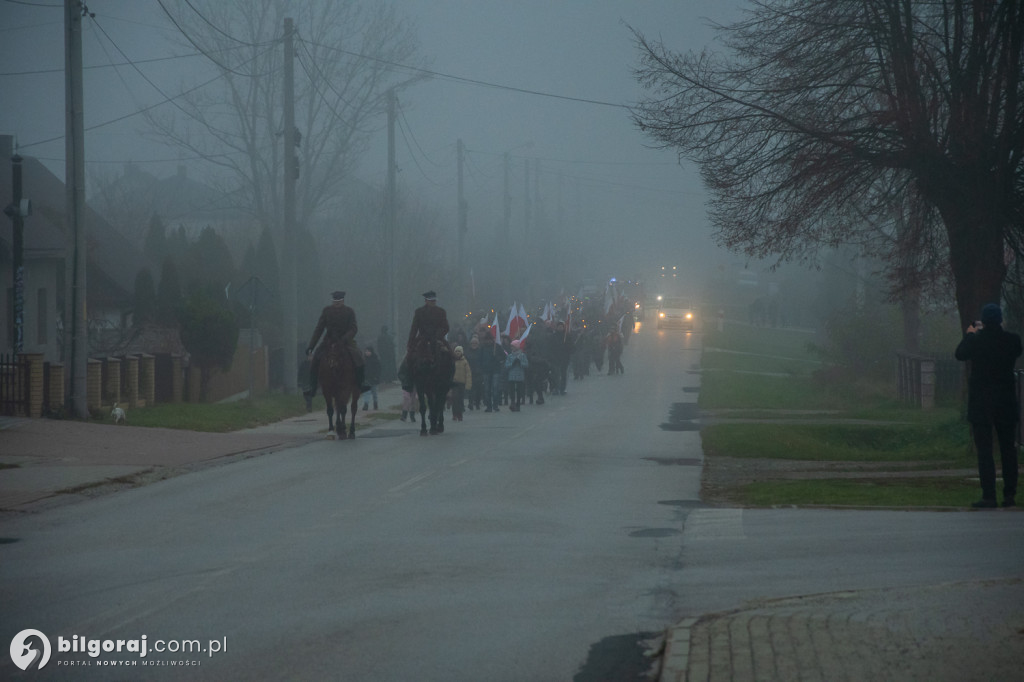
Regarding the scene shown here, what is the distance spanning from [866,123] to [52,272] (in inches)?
942

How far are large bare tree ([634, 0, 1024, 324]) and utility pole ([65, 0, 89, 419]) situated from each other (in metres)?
10.5

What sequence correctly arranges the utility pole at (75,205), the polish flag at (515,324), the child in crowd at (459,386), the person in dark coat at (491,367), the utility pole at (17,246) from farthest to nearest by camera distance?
the polish flag at (515,324) → the person in dark coat at (491,367) → the utility pole at (17,246) → the child in crowd at (459,386) → the utility pole at (75,205)

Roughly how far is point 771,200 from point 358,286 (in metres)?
43.1

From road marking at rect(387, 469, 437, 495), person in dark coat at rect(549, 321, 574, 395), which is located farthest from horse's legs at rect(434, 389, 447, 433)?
person in dark coat at rect(549, 321, 574, 395)

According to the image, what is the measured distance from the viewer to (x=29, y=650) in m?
6.46

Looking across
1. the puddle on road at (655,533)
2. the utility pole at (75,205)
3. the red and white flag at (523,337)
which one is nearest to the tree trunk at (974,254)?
the puddle on road at (655,533)

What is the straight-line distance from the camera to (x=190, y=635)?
6777mm

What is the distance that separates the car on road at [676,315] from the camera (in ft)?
254

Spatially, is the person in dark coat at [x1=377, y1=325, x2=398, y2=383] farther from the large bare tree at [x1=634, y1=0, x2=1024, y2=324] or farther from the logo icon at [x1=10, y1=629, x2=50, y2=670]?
the logo icon at [x1=10, y1=629, x2=50, y2=670]

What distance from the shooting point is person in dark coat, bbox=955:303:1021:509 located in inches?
454

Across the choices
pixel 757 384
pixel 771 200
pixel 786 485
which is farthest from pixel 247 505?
pixel 757 384

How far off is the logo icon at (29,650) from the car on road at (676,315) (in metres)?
71.9

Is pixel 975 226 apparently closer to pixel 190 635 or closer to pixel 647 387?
pixel 190 635

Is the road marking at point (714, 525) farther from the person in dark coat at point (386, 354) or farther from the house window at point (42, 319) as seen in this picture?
the house window at point (42, 319)
